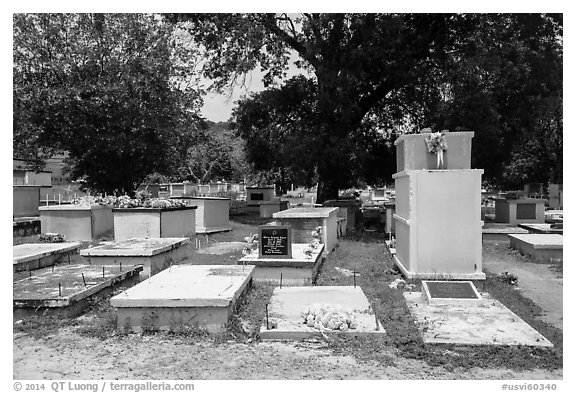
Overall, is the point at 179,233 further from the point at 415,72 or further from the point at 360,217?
the point at 415,72

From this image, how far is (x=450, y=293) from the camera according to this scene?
7.07 m

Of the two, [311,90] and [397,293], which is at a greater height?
[311,90]

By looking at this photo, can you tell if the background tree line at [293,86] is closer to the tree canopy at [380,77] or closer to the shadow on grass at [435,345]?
the tree canopy at [380,77]

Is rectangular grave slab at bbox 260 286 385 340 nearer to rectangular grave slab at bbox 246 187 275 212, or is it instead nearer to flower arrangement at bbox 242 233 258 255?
flower arrangement at bbox 242 233 258 255

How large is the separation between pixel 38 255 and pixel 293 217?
226 inches

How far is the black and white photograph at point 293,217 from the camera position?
5258 millimetres

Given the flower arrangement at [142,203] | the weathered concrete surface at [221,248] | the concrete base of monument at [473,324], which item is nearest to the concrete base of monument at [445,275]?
the concrete base of monument at [473,324]

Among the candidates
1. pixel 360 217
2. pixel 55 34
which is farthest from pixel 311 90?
pixel 55 34

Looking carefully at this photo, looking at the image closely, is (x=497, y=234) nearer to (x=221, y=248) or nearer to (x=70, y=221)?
(x=221, y=248)

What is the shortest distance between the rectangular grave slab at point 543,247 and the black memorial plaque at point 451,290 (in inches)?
216

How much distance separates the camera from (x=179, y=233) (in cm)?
1477

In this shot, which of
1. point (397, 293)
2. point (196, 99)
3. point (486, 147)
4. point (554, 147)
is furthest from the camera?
point (554, 147)

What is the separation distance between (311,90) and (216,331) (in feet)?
49.4

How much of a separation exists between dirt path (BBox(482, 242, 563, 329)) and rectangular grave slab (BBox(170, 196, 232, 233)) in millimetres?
9011
